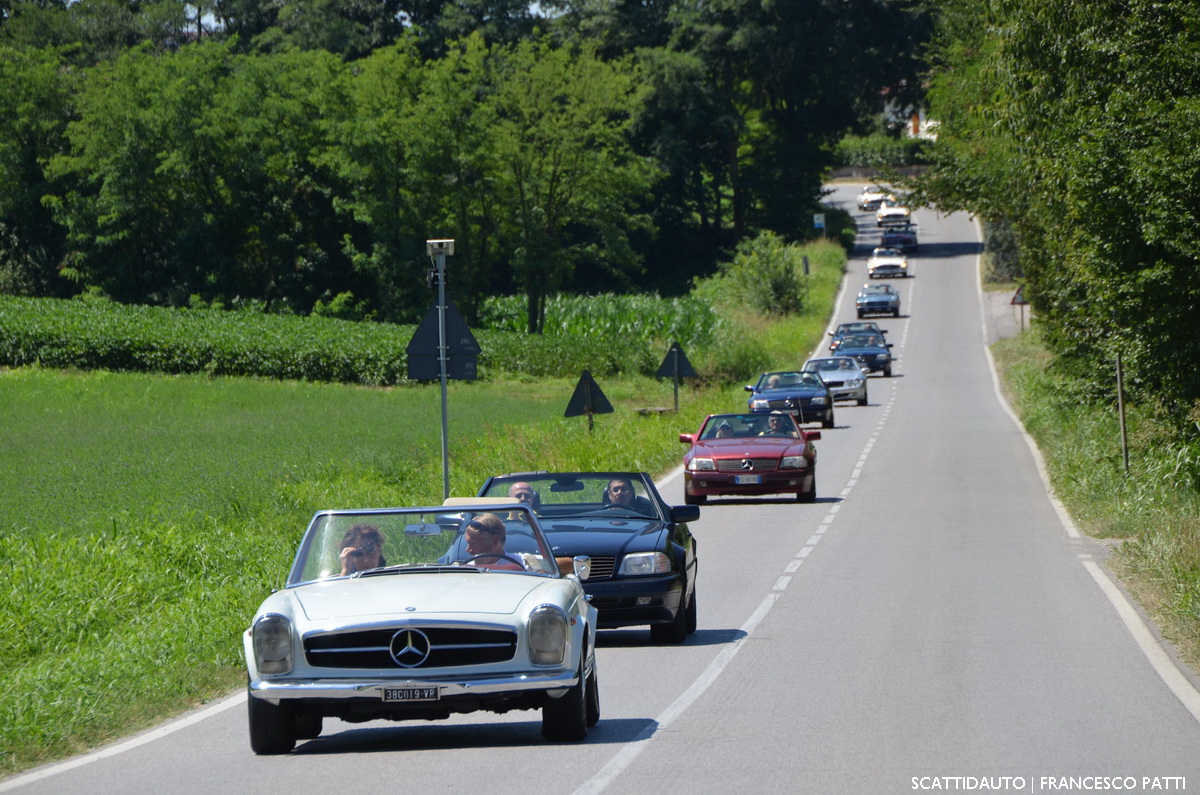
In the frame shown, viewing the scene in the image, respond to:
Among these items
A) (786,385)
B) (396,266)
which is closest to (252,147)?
(396,266)

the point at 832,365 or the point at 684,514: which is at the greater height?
the point at 684,514

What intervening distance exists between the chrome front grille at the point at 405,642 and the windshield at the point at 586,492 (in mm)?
5149

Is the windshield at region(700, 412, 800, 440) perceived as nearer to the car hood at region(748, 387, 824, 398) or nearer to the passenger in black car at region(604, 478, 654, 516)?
the passenger in black car at region(604, 478, 654, 516)

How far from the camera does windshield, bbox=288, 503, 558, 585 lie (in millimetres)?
8719

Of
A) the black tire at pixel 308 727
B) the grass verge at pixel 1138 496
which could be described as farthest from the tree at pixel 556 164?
the black tire at pixel 308 727

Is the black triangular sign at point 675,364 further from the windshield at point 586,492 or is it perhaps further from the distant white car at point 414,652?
the distant white car at point 414,652

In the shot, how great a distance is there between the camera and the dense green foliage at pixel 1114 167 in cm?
1716

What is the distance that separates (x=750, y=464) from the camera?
79.7 ft

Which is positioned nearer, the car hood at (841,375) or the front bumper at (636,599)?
the front bumper at (636,599)

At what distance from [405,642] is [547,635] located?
73 centimetres

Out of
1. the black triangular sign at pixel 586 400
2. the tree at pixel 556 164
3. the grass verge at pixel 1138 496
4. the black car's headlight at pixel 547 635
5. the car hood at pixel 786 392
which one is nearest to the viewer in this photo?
the black car's headlight at pixel 547 635

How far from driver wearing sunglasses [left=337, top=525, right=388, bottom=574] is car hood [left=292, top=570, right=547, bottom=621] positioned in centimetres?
19

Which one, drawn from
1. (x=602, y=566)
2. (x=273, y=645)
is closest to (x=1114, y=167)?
(x=602, y=566)

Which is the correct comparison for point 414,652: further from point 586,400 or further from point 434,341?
point 586,400
